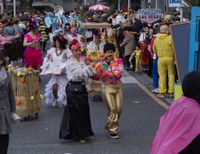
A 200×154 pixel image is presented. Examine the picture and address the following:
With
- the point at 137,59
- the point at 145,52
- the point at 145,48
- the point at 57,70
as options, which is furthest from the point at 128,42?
the point at 57,70

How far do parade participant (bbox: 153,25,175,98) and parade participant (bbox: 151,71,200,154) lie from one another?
8.76 metres

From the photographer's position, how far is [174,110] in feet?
13.8

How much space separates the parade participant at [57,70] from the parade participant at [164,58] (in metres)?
2.47

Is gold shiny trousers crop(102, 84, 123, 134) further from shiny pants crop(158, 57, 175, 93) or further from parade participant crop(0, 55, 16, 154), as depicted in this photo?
shiny pants crop(158, 57, 175, 93)

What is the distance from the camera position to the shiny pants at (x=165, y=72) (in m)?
13.0

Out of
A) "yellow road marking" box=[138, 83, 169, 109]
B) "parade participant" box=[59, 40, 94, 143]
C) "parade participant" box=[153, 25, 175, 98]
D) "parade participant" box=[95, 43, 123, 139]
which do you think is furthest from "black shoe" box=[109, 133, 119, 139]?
"parade participant" box=[153, 25, 175, 98]

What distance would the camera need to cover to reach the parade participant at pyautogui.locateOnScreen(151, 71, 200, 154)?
4.11 metres

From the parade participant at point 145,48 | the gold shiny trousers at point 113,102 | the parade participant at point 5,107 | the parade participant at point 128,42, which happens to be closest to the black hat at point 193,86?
the parade participant at point 5,107

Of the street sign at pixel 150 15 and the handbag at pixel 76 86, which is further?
the street sign at pixel 150 15

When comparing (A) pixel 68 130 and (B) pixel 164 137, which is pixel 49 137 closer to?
(A) pixel 68 130

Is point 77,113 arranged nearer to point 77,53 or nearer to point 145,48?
point 77,53

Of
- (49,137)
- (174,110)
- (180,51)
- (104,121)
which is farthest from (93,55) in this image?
(174,110)

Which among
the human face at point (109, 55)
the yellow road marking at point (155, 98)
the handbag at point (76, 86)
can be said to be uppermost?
the human face at point (109, 55)

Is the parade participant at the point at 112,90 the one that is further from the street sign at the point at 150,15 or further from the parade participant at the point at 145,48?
the street sign at the point at 150,15
